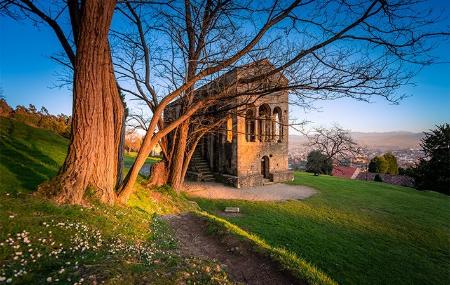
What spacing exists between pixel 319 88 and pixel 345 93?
0.70 metres


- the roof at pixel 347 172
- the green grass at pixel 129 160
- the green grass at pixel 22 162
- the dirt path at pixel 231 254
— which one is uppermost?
the green grass at pixel 22 162

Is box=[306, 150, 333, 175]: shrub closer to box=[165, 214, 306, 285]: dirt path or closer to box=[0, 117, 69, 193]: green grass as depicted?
box=[165, 214, 306, 285]: dirt path

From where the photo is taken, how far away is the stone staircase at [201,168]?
2430 centimetres

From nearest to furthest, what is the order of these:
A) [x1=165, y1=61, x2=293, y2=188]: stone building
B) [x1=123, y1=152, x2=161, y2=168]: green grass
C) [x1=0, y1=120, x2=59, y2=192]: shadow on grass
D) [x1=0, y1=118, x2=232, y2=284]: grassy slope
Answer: [x1=0, y1=118, x2=232, y2=284]: grassy slope → [x1=0, y1=120, x2=59, y2=192]: shadow on grass → [x1=165, y1=61, x2=293, y2=188]: stone building → [x1=123, y1=152, x2=161, y2=168]: green grass

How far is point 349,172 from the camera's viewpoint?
54469mm

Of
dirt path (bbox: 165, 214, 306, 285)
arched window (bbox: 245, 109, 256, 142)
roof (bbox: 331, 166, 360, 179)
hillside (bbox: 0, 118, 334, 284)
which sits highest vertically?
arched window (bbox: 245, 109, 256, 142)

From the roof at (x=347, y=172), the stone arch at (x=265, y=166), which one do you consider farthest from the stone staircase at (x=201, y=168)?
the roof at (x=347, y=172)

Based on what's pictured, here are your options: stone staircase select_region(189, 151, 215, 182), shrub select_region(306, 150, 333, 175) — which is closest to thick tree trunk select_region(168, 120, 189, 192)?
stone staircase select_region(189, 151, 215, 182)

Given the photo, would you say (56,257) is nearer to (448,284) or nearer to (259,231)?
(259,231)

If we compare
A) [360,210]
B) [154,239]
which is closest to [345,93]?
[154,239]

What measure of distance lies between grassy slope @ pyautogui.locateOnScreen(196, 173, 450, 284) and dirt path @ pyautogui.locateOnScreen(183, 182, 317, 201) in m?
1.59

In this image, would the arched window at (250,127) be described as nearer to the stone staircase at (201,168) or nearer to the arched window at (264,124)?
the arched window at (264,124)

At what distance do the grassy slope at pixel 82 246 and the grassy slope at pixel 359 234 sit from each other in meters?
4.99

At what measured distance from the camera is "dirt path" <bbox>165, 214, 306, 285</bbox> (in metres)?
4.82
